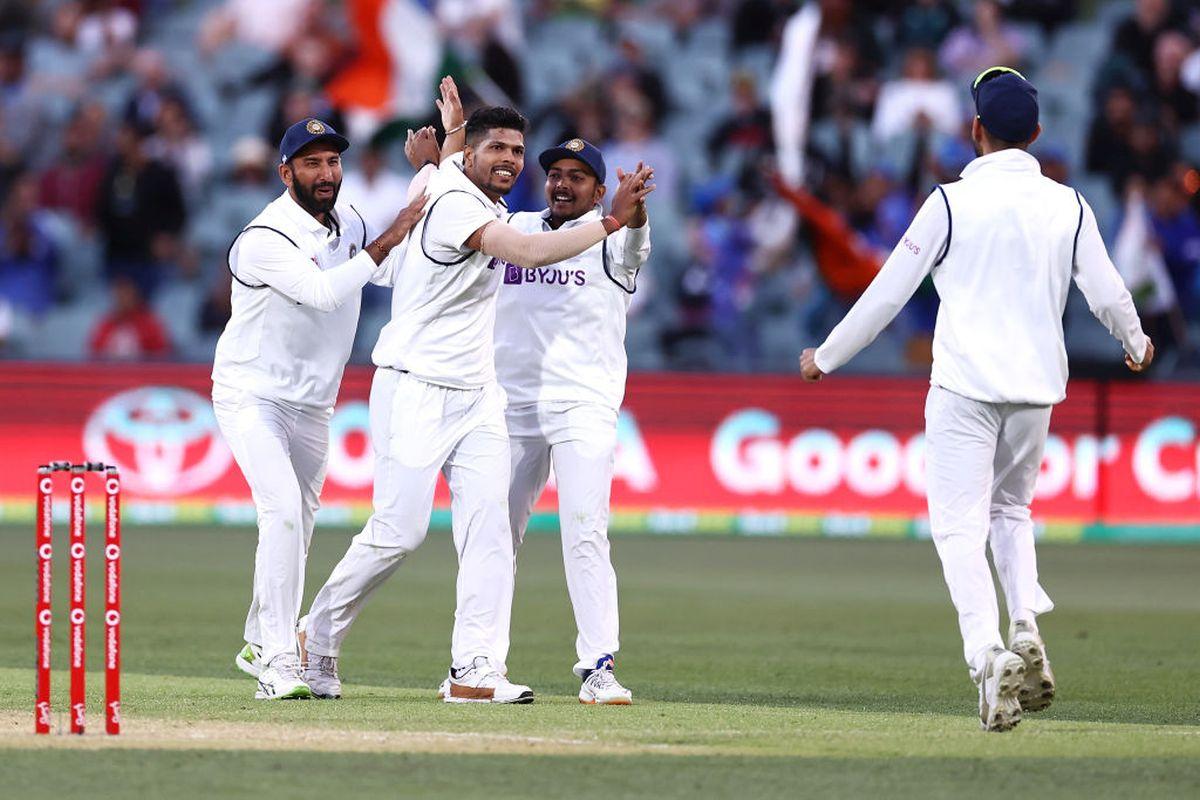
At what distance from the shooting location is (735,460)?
18453 mm

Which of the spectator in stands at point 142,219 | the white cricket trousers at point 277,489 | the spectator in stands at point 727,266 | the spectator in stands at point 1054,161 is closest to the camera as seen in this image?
the white cricket trousers at point 277,489

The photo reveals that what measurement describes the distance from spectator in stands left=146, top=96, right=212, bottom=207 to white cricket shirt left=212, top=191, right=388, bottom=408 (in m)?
12.8

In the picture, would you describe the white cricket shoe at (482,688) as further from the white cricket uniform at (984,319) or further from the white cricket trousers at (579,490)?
the white cricket uniform at (984,319)

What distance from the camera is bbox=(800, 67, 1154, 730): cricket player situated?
801 centimetres

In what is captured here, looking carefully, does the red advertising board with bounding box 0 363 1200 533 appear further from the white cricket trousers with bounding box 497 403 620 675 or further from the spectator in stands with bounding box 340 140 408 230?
the white cricket trousers with bounding box 497 403 620 675

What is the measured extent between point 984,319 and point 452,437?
221 centimetres

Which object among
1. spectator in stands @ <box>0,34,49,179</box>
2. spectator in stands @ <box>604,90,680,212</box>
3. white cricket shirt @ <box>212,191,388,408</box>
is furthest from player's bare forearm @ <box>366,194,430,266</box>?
spectator in stands @ <box>0,34,49,179</box>

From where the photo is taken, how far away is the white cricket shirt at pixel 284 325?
358 inches

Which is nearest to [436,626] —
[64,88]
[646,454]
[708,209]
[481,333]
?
[481,333]

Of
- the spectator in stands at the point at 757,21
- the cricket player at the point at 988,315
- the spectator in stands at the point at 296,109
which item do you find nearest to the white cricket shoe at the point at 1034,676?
the cricket player at the point at 988,315

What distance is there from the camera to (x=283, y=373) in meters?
9.21

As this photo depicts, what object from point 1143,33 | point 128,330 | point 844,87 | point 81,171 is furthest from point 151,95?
point 1143,33

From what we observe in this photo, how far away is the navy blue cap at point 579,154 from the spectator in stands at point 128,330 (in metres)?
11.4

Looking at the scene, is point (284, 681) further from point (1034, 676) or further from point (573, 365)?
point (1034, 676)
